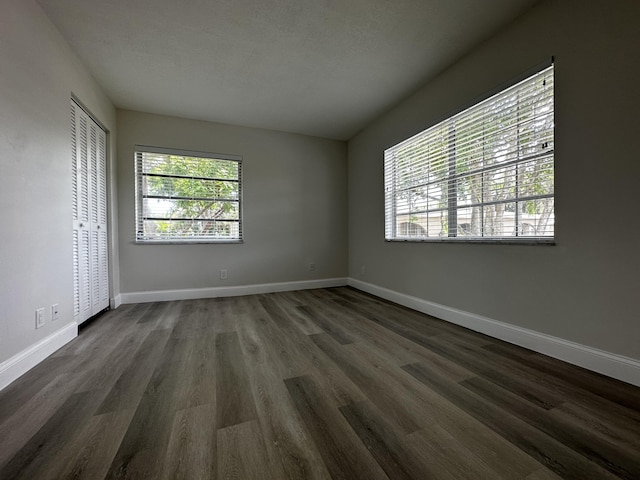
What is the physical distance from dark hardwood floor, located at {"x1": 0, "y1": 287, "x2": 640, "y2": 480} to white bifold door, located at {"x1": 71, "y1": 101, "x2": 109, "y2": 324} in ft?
2.06

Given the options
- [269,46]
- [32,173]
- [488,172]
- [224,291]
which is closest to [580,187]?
[488,172]

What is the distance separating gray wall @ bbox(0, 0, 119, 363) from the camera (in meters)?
1.56

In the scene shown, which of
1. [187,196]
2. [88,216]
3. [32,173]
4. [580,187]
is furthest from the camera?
[187,196]

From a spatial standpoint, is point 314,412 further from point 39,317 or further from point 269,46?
point 269,46

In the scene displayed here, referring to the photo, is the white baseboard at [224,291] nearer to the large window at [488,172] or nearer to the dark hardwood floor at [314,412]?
the dark hardwood floor at [314,412]

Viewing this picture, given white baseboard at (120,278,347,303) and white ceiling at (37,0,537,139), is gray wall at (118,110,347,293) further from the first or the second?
white ceiling at (37,0,537,139)

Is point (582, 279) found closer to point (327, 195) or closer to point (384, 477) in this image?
point (384, 477)

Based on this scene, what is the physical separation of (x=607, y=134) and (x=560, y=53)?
2.20ft

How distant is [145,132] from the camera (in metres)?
3.43

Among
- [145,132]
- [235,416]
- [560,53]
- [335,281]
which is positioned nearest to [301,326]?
[235,416]

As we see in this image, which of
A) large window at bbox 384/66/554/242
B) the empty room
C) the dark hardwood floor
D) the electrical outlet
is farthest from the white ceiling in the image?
the dark hardwood floor

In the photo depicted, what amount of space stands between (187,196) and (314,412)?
3303mm

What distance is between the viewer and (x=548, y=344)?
1.83 metres

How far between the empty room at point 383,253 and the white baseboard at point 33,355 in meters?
0.02
